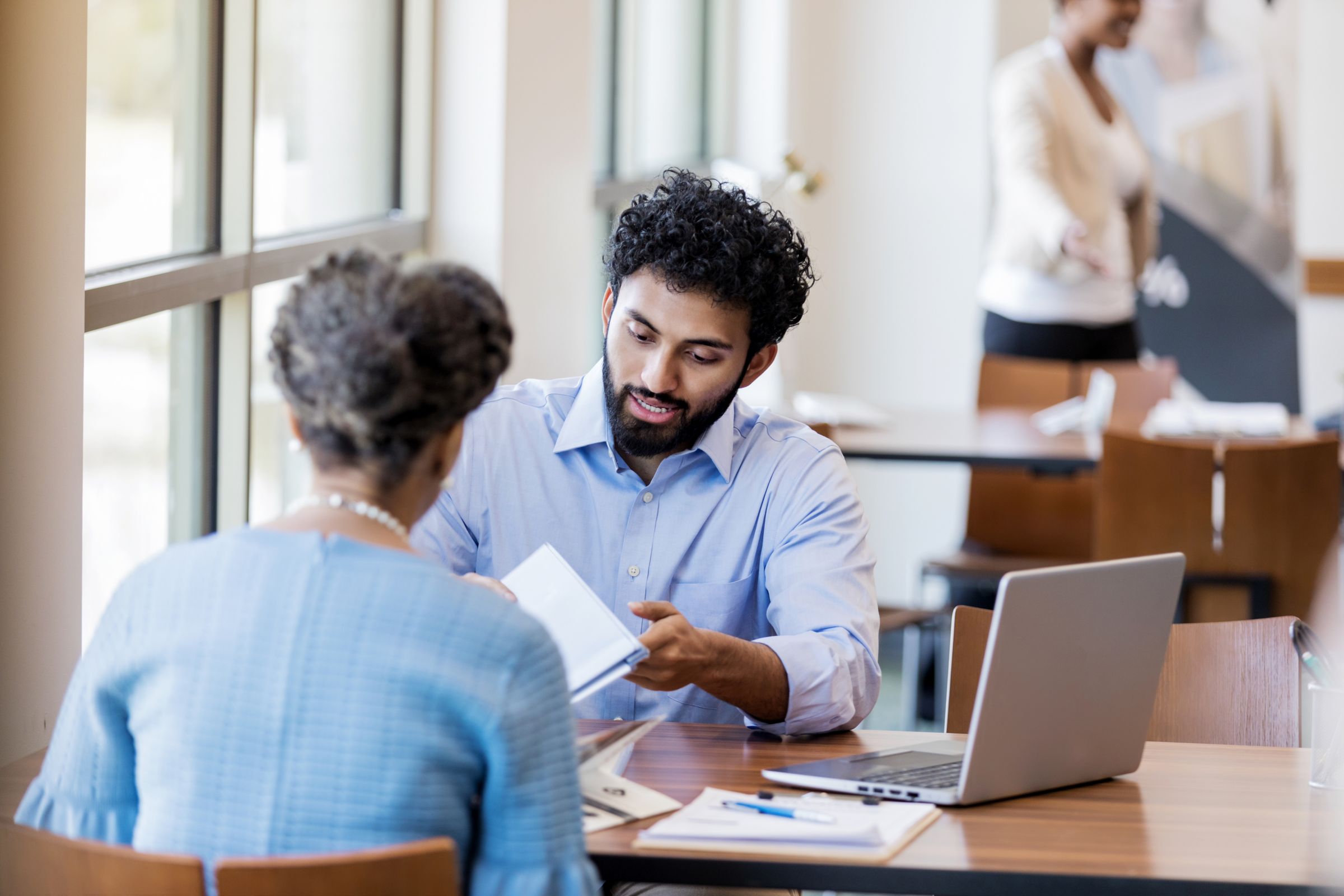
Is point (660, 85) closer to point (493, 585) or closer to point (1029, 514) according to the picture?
point (1029, 514)

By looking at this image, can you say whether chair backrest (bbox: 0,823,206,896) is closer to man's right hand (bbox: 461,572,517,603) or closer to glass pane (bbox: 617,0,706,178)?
man's right hand (bbox: 461,572,517,603)

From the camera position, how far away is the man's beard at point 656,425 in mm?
1768

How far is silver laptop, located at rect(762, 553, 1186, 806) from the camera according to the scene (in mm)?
1319

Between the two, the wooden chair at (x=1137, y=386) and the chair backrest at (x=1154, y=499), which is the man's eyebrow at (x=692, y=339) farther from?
the wooden chair at (x=1137, y=386)

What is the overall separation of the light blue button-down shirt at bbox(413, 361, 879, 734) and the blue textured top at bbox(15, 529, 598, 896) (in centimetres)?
70

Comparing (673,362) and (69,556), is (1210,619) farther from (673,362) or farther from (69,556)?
(69,556)

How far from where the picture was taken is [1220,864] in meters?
1.24

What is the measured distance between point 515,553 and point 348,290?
79cm

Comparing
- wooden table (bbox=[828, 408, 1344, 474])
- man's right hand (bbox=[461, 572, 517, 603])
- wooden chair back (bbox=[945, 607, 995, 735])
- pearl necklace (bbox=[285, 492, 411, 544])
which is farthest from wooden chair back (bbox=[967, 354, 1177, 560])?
pearl necklace (bbox=[285, 492, 411, 544])

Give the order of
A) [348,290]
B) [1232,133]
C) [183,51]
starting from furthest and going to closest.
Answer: [1232,133]
[183,51]
[348,290]

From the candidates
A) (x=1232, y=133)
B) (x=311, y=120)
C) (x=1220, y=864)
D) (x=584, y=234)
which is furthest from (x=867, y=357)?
(x=1220, y=864)

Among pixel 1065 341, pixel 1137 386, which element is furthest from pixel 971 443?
pixel 1065 341

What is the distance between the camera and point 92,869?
38.6 inches

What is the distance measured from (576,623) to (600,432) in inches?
20.0
